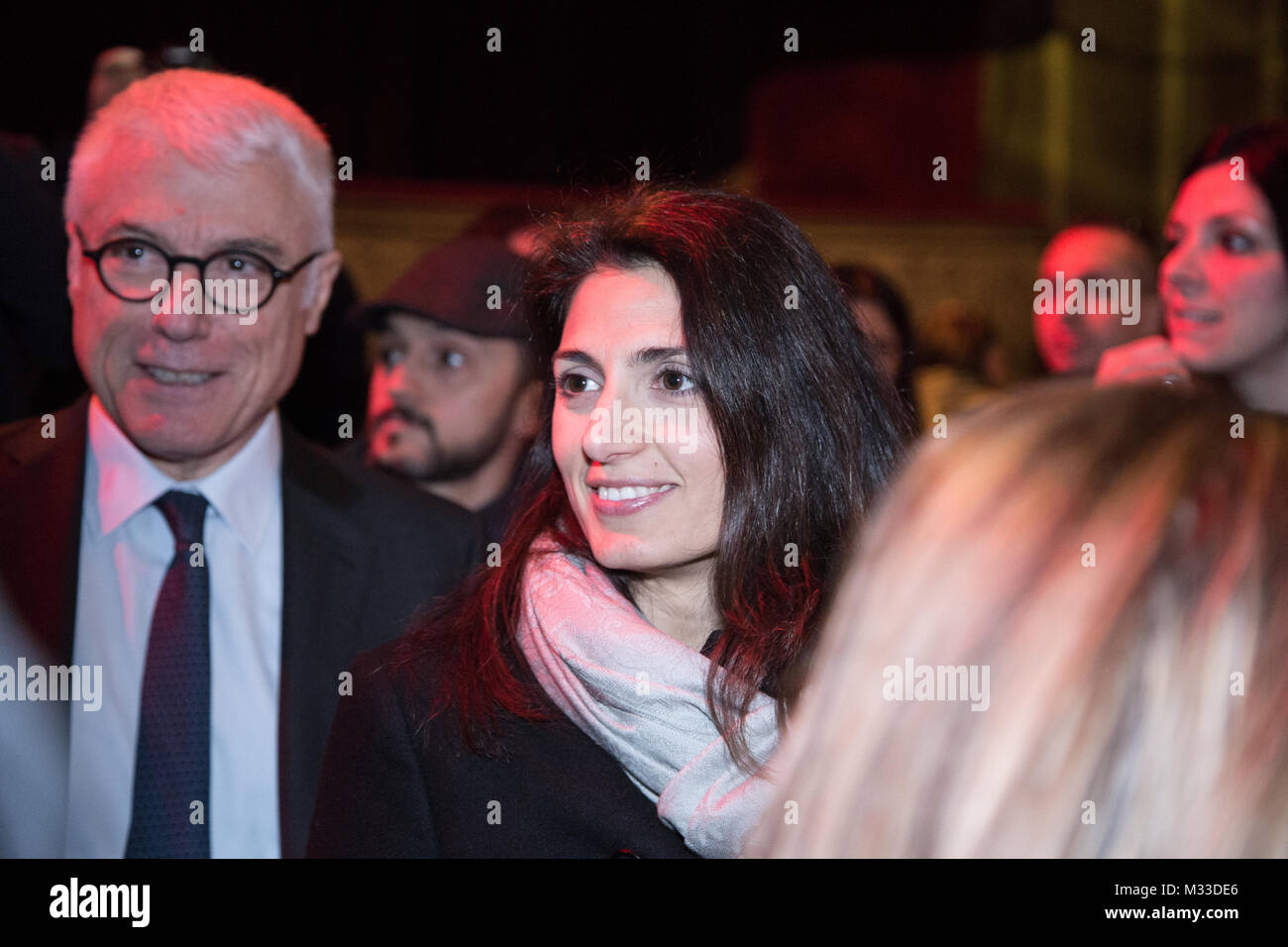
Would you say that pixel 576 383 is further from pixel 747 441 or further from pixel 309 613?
pixel 309 613

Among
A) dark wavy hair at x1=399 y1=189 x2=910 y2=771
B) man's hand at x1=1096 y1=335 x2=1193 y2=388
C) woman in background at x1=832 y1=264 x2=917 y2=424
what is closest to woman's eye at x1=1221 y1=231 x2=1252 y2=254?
man's hand at x1=1096 y1=335 x2=1193 y2=388

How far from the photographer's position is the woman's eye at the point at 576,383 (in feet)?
5.70

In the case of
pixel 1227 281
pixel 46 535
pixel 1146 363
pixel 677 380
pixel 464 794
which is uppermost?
pixel 1227 281

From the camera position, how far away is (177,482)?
200 centimetres

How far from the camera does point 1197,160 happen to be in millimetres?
2449

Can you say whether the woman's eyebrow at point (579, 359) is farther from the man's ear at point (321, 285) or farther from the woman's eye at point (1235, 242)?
the woman's eye at point (1235, 242)

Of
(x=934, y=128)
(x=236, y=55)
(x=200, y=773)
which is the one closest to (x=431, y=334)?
(x=200, y=773)

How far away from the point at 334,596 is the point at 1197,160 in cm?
179

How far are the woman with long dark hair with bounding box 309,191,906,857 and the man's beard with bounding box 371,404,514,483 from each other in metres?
1.34

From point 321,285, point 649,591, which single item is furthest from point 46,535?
point 649,591

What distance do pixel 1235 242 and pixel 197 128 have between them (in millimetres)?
1782

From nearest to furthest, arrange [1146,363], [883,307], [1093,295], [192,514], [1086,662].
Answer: [1086,662]
[192,514]
[1146,363]
[1093,295]
[883,307]

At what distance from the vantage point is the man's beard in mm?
3117
